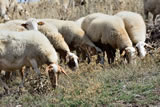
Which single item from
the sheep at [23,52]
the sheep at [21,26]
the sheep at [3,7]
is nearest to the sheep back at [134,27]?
the sheep at [21,26]

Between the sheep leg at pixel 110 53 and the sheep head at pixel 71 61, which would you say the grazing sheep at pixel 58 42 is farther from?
the sheep leg at pixel 110 53

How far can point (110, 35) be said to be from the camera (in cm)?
1103

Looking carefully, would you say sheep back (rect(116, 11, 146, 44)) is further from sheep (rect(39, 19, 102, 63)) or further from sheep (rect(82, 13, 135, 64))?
sheep (rect(39, 19, 102, 63))

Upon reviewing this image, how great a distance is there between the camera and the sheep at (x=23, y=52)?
7.72 m

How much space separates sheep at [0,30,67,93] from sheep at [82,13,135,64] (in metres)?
2.94

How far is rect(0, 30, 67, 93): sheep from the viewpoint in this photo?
304 inches

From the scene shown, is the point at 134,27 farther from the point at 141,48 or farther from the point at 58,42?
the point at 58,42

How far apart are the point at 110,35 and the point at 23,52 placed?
390 centimetres

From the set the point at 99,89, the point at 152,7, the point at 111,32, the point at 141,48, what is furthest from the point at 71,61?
the point at 152,7

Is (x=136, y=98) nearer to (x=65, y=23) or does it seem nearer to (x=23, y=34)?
(x=23, y=34)

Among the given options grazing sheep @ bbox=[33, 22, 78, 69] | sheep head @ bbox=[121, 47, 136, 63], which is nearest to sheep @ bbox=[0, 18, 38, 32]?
grazing sheep @ bbox=[33, 22, 78, 69]

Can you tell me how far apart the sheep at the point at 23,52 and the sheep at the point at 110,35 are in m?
2.94

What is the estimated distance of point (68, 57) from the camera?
34.6 feet

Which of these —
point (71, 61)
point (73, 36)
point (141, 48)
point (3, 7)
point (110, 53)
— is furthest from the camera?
point (3, 7)
